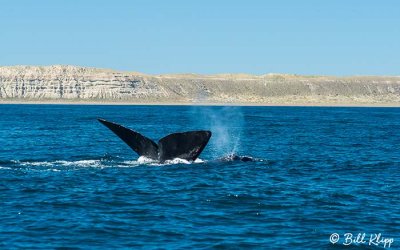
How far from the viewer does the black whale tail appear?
31.0m

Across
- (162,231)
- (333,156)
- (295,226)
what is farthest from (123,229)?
(333,156)

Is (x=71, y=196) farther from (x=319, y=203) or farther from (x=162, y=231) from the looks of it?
(x=319, y=203)

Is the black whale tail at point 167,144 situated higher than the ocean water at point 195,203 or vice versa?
the black whale tail at point 167,144

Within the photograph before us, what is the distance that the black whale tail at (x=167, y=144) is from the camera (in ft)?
102

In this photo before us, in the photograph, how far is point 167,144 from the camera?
32.8m

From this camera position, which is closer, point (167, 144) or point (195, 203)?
point (195, 203)

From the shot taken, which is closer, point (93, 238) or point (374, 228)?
point (93, 238)

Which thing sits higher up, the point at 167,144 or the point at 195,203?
the point at 167,144

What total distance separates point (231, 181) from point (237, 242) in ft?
34.4

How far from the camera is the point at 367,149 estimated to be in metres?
49.7

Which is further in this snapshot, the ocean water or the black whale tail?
the black whale tail

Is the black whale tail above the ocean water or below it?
above

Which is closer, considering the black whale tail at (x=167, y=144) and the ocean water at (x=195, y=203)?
the ocean water at (x=195, y=203)

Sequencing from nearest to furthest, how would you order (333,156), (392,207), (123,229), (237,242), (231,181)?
(237,242), (123,229), (392,207), (231,181), (333,156)
